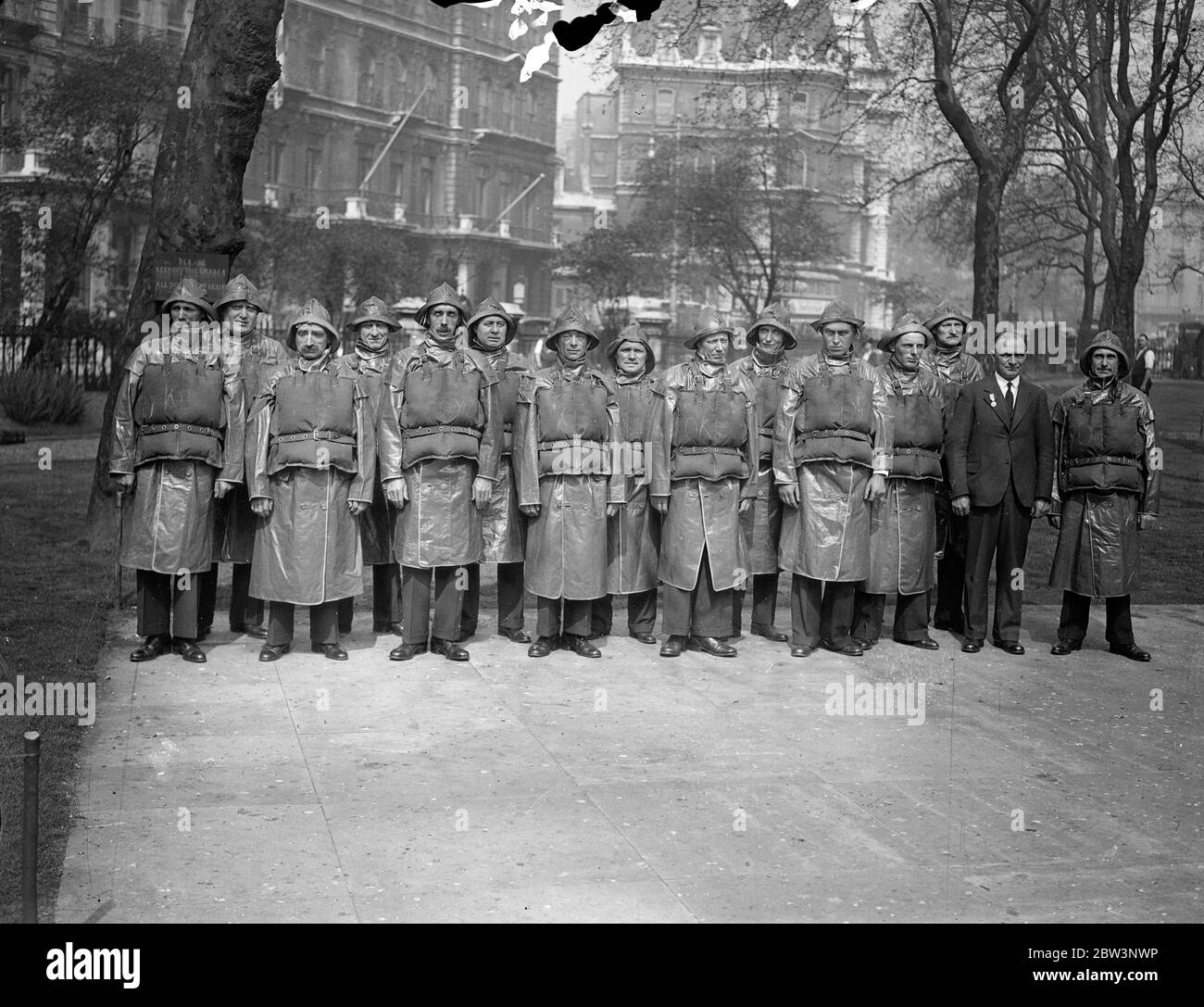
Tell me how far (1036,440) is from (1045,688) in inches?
68.9

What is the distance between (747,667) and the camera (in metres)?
9.45

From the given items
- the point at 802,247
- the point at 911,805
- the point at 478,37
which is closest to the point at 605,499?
the point at 911,805

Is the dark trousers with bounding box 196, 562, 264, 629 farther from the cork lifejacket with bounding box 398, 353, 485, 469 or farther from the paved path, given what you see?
the cork lifejacket with bounding box 398, 353, 485, 469

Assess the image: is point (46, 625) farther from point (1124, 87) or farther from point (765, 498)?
point (1124, 87)

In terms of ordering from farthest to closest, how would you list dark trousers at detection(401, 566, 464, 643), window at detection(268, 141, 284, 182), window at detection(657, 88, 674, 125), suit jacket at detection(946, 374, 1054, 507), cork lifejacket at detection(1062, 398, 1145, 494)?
window at detection(657, 88, 674, 125) < window at detection(268, 141, 284, 182) < suit jacket at detection(946, 374, 1054, 507) < cork lifejacket at detection(1062, 398, 1145, 494) < dark trousers at detection(401, 566, 464, 643)

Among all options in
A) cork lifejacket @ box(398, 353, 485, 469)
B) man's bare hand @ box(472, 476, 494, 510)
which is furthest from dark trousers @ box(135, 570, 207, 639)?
man's bare hand @ box(472, 476, 494, 510)

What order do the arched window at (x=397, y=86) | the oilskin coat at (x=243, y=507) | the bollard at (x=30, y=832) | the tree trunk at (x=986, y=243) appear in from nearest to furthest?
the bollard at (x=30, y=832), the oilskin coat at (x=243, y=507), the tree trunk at (x=986, y=243), the arched window at (x=397, y=86)

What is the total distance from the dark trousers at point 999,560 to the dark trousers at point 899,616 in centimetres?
29

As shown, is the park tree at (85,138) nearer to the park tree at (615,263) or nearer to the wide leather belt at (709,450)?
the park tree at (615,263)

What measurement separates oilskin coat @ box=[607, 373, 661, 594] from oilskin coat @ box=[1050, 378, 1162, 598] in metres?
2.60

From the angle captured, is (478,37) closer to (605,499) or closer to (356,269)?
(356,269)

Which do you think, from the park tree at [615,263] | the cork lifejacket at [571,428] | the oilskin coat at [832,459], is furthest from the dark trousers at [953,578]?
the park tree at [615,263]

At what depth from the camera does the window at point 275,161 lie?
49312 millimetres

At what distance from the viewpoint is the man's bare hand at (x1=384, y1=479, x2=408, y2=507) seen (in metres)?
9.31
